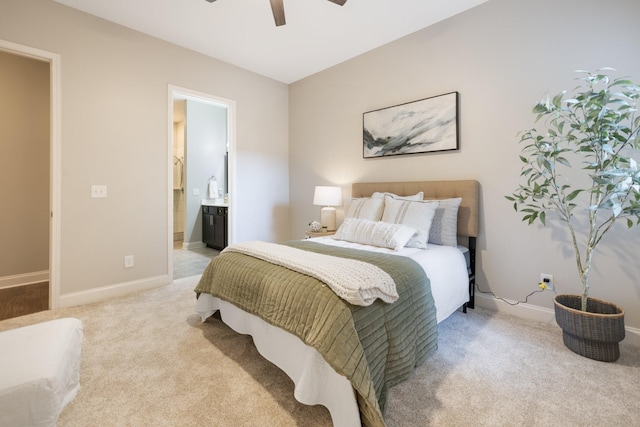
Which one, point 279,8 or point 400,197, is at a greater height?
point 279,8

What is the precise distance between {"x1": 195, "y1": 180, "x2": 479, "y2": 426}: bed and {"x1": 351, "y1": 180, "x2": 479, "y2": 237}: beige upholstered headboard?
0.74ft

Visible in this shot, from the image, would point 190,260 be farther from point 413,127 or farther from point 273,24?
point 413,127

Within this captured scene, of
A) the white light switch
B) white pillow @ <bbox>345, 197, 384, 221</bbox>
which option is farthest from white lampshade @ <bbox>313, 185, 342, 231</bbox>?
the white light switch

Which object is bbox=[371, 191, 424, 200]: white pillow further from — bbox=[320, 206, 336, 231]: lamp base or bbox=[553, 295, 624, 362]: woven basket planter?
bbox=[553, 295, 624, 362]: woven basket planter

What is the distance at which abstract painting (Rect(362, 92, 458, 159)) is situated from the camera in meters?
2.82

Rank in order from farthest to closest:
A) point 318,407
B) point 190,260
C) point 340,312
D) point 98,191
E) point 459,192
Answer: point 190,260, point 98,191, point 459,192, point 318,407, point 340,312

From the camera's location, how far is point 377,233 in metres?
2.43

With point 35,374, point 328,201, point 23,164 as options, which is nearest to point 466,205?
point 328,201

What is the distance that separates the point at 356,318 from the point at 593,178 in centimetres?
166

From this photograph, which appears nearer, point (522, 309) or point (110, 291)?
point (522, 309)

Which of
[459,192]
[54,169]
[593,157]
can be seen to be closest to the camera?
[593,157]

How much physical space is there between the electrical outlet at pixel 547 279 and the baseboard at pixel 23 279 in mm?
5379

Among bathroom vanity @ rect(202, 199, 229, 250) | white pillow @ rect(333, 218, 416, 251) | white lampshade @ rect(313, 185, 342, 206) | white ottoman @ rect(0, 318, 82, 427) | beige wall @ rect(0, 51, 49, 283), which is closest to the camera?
white ottoman @ rect(0, 318, 82, 427)

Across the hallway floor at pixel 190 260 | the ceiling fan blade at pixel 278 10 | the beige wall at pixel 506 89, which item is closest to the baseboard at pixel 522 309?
the beige wall at pixel 506 89
